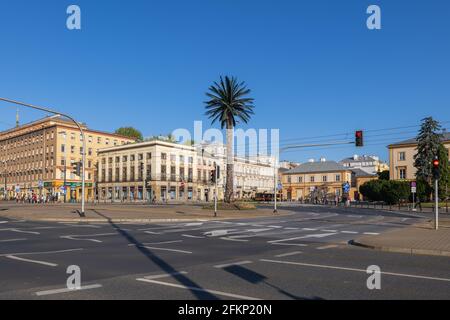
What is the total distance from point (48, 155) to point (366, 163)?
89.9 metres

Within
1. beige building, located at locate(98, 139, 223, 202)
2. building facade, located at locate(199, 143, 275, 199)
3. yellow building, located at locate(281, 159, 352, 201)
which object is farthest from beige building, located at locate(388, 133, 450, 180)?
beige building, located at locate(98, 139, 223, 202)

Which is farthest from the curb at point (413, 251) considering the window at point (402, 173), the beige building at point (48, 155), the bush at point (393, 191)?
the window at point (402, 173)

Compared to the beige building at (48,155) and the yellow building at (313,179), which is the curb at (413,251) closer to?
the beige building at (48,155)

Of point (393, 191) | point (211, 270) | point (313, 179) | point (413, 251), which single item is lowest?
point (413, 251)

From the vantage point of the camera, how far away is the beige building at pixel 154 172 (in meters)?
95.4

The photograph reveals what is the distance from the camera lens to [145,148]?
320ft

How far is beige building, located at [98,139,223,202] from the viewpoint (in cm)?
9544

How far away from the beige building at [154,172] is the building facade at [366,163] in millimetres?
49838

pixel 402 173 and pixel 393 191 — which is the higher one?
pixel 402 173

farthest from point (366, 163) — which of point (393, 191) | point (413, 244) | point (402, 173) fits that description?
point (413, 244)

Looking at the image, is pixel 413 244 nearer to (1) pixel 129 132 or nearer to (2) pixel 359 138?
(2) pixel 359 138

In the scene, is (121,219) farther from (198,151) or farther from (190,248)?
(198,151)

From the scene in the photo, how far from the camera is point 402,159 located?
299ft

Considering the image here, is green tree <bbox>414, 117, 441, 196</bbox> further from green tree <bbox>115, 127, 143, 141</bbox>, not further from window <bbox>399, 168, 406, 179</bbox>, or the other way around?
green tree <bbox>115, 127, 143, 141</bbox>
